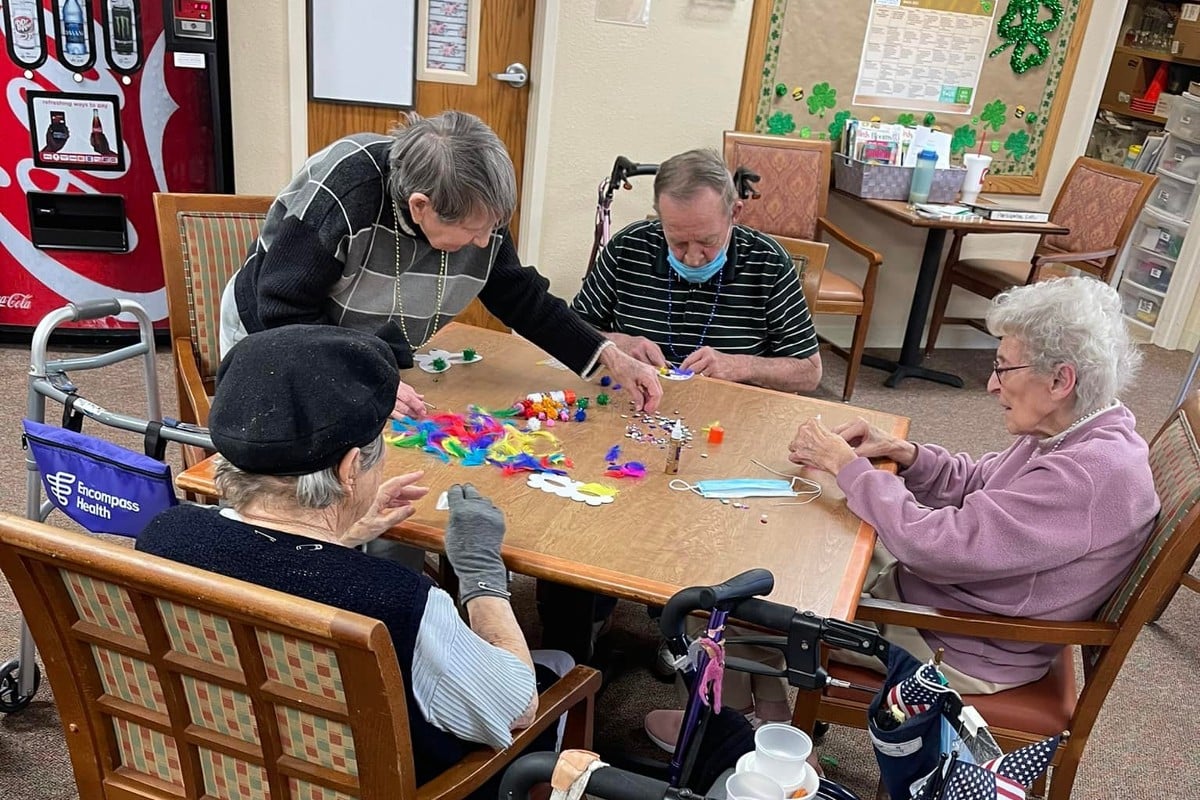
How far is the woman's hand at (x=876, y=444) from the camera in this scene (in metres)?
2.05

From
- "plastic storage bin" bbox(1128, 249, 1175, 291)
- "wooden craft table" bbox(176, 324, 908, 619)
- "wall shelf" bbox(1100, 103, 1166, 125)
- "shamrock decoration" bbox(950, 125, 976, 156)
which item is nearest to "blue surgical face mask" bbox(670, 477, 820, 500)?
"wooden craft table" bbox(176, 324, 908, 619)

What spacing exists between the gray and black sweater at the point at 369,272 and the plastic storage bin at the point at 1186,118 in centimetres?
447

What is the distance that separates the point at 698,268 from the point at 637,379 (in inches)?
19.6

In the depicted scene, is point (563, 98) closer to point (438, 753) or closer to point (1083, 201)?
point (1083, 201)

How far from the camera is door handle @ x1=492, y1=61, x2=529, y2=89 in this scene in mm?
4195

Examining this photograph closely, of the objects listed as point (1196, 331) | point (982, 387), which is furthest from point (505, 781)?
point (1196, 331)

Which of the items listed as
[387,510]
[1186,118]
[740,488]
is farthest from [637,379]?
[1186,118]

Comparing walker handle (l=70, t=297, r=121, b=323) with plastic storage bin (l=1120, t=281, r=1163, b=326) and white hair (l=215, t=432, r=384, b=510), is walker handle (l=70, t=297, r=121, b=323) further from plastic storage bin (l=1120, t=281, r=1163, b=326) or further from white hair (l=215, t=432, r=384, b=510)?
plastic storage bin (l=1120, t=281, r=1163, b=326)

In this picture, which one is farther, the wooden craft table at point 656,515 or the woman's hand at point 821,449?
the woman's hand at point 821,449

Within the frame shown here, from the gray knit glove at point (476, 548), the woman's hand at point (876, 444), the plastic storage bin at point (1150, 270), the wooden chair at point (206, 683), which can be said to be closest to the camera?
the wooden chair at point (206, 683)

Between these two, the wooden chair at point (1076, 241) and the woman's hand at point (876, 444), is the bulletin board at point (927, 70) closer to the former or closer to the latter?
the wooden chair at point (1076, 241)

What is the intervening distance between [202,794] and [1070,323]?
1558mm

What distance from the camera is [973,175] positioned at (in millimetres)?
4738

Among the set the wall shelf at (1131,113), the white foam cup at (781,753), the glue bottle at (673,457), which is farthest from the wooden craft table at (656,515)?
the wall shelf at (1131,113)
